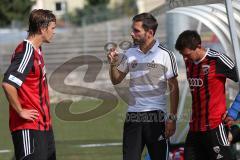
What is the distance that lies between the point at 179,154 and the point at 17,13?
3688 cm

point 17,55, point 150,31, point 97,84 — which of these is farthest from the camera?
point 97,84

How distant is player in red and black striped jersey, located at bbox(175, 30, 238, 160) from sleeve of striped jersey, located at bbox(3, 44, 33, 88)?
154 centimetres

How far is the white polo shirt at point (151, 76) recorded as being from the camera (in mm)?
5961

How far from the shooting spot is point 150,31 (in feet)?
19.4

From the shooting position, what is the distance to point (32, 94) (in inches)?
212

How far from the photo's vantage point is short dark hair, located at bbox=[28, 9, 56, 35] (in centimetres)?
539

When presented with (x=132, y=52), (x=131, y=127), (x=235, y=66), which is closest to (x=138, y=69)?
(x=132, y=52)

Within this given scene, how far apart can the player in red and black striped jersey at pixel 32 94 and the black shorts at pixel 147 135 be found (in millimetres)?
924

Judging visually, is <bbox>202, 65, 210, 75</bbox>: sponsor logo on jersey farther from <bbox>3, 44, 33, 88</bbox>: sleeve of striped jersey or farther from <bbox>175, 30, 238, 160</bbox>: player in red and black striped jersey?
<bbox>3, 44, 33, 88</bbox>: sleeve of striped jersey

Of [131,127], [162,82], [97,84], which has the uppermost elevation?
[162,82]

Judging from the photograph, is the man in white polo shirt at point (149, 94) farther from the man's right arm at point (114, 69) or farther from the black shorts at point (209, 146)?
the black shorts at point (209, 146)

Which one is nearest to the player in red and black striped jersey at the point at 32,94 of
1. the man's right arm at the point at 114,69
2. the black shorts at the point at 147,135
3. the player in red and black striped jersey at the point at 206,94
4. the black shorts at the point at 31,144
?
the black shorts at the point at 31,144

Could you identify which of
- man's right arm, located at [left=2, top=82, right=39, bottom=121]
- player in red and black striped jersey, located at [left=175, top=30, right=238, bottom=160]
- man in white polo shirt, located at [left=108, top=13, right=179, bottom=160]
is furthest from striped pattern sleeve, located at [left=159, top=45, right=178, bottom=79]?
man's right arm, located at [left=2, top=82, right=39, bottom=121]

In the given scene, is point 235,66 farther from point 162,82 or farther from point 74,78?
point 74,78
